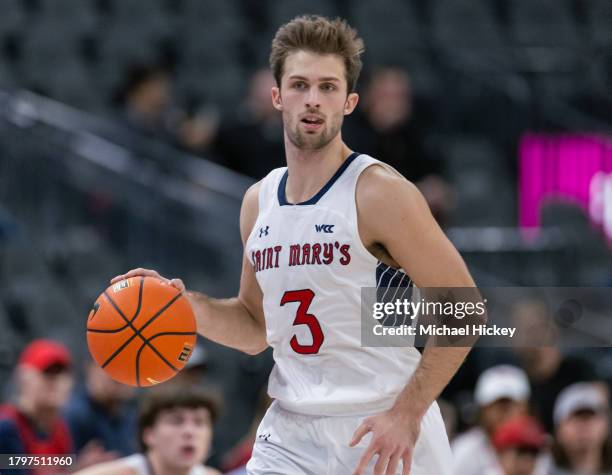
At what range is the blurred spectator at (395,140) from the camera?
10789mm

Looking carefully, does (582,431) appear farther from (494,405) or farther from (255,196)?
(255,196)

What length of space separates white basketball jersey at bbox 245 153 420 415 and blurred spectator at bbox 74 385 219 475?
4.41ft

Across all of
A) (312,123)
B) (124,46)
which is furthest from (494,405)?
(124,46)

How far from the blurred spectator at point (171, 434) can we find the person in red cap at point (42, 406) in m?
1.04

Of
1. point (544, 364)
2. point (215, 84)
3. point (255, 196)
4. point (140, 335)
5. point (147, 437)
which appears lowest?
point (147, 437)

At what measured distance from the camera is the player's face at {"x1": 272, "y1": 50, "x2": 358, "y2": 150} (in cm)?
453

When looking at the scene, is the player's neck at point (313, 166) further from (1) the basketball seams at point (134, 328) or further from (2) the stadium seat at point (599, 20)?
(2) the stadium seat at point (599, 20)

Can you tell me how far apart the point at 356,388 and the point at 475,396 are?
534cm

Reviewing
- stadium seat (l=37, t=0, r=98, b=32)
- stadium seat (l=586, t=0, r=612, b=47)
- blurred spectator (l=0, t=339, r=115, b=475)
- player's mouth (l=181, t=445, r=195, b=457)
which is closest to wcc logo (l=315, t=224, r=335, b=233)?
player's mouth (l=181, t=445, r=195, b=457)

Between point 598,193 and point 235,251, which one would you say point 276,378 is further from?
point 598,193

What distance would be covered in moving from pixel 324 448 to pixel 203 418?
1645mm

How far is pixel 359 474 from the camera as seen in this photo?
4.18 m

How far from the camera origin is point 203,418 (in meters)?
5.97

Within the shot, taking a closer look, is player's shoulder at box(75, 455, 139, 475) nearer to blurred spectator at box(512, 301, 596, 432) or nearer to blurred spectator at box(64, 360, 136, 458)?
blurred spectator at box(64, 360, 136, 458)
